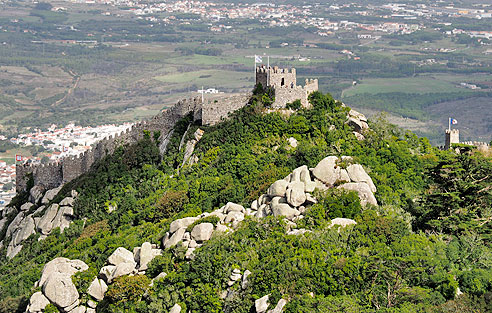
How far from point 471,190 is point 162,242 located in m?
12.4

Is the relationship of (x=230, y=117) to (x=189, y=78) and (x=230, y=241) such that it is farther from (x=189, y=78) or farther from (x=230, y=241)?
(x=189, y=78)

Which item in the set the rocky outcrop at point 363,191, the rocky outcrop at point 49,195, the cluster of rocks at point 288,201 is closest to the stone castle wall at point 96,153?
the rocky outcrop at point 49,195

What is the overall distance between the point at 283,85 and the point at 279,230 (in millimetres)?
13797

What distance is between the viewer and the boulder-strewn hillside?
2664cm

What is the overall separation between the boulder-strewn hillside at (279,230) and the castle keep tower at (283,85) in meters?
0.85

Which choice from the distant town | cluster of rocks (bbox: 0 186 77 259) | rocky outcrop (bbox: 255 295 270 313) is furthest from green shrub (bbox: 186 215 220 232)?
the distant town

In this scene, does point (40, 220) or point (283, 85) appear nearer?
point (283, 85)

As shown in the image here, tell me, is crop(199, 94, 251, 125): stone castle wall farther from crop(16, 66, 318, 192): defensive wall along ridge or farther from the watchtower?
the watchtower

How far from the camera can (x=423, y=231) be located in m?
31.3

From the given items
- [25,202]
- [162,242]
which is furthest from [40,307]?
[25,202]

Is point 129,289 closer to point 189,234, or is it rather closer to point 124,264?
point 124,264

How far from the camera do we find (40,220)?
45438mm

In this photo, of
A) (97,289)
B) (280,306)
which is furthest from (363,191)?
(97,289)

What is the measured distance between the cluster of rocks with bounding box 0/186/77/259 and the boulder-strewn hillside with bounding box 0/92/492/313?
48 centimetres
